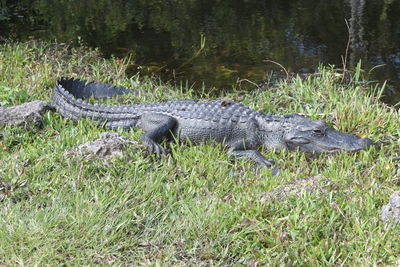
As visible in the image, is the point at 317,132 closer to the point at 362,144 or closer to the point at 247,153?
the point at 362,144

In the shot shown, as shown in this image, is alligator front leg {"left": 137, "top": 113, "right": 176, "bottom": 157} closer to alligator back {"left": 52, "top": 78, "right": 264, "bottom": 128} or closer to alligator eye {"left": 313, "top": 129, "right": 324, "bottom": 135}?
alligator back {"left": 52, "top": 78, "right": 264, "bottom": 128}

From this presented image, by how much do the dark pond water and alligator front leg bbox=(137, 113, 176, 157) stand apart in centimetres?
204

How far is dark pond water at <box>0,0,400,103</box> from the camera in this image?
7359 millimetres

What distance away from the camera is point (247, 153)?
4422mm

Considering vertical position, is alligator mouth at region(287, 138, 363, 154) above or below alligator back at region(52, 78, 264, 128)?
below

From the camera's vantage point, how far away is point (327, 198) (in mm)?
3490

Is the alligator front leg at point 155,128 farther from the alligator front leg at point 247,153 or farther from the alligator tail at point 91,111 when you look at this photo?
the alligator front leg at point 247,153

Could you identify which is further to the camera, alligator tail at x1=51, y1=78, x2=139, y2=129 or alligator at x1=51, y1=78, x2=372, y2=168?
alligator tail at x1=51, y1=78, x2=139, y2=129

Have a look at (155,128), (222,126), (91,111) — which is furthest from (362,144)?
(91,111)

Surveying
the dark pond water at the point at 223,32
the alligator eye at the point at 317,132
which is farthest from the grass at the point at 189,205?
the dark pond water at the point at 223,32

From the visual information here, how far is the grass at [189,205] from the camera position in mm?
3037

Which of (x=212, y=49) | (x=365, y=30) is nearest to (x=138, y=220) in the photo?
(x=212, y=49)

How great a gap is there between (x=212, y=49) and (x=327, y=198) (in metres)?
5.10

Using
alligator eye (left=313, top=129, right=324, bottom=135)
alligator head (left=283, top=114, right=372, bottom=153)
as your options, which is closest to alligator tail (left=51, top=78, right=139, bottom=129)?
alligator head (left=283, top=114, right=372, bottom=153)
